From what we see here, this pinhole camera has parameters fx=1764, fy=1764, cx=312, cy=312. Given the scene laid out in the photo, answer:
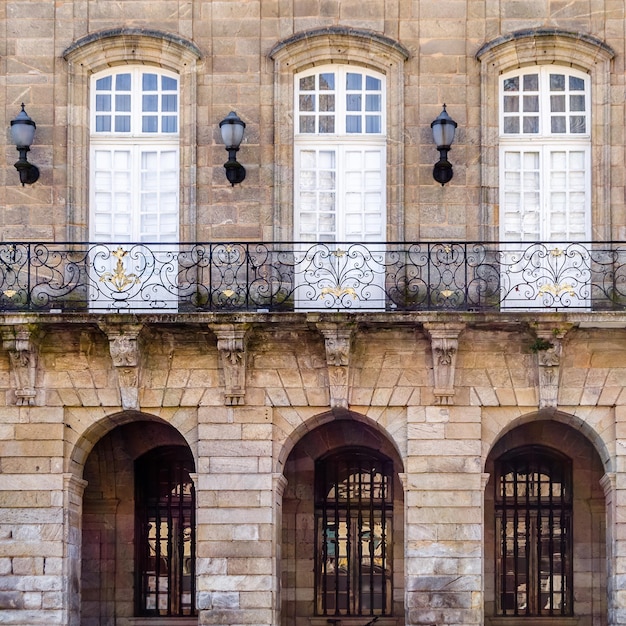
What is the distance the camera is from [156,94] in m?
21.8

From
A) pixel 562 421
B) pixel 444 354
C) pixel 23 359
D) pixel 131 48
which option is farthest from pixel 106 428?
pixel 562 421

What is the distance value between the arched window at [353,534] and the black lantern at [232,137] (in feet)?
13.4

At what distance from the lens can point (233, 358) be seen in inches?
810

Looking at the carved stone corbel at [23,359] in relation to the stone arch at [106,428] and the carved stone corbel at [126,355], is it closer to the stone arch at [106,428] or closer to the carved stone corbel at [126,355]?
the stone arch at [106,428]

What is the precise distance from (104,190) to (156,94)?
1350mm

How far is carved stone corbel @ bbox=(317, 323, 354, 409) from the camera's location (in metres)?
20.3

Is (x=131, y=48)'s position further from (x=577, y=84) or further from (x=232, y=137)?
(x=577, y=84)

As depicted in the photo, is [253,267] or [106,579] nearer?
[253,267]

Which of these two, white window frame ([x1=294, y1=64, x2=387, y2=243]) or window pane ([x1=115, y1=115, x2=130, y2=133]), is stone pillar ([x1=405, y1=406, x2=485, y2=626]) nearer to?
white window frame ([x1=294, y1=64, x2=387, y2=243])

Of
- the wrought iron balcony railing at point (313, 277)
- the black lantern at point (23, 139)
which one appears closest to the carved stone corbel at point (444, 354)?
the wrought iron balcony railing at point (313, 277)

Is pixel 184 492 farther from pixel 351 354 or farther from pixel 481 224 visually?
pixel 481 224

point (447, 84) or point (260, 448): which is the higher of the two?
point (447, 84)

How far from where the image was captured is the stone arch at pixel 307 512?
882 inches

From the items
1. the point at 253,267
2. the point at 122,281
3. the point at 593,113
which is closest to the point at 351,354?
the point at 253,267
